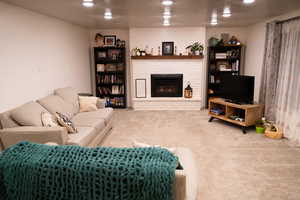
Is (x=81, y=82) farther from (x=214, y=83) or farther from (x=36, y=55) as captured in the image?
(x=214, y=83)

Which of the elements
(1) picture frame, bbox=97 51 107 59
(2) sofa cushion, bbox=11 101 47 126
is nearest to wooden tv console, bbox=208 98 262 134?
(1) picture frame, bbox=97 51 107 59

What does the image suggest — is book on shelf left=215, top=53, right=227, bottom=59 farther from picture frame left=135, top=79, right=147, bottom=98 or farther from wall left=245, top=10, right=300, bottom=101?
picture frame left=135, top=79, right=147, bottom=98

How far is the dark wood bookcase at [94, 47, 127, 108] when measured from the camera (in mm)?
6430

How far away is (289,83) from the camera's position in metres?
4.14

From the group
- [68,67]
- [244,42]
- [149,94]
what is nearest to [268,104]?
[244,42]

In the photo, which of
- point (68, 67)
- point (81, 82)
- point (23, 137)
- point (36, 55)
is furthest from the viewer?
point (81, 82)

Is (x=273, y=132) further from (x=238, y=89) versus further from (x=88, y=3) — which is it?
(x=88, y=3)

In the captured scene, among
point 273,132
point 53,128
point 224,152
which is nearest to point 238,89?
point 273,132

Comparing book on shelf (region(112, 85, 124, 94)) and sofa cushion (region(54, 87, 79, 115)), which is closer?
sofa cushion (region(54, 87, 79, 115))

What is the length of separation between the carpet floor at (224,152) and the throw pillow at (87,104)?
654mm

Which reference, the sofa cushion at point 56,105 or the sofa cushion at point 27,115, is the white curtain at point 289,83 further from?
the sofa cushion at point 27,115

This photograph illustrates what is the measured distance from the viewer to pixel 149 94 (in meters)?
6.52

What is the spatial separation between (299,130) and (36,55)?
472 centimetres

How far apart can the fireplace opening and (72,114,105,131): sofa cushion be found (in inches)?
110
